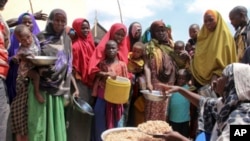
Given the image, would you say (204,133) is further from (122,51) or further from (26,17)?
(26,17)

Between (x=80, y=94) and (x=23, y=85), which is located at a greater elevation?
(x=23, y=85)

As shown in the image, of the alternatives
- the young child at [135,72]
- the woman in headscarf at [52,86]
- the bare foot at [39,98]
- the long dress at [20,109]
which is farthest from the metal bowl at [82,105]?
the young child at [135,72]

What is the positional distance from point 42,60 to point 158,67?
1541 millimetres

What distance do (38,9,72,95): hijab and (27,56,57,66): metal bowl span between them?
0.10 meters

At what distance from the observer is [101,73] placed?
3777 mm

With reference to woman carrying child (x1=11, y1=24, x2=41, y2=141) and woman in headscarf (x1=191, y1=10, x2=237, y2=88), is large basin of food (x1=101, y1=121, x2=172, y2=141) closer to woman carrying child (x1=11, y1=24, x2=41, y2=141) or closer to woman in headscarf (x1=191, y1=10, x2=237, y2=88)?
woman carrying child (x1=11, y1=24, x2=41, y2=141)

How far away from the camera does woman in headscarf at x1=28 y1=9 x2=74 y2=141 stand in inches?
130

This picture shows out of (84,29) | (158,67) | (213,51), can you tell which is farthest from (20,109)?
(213,51)

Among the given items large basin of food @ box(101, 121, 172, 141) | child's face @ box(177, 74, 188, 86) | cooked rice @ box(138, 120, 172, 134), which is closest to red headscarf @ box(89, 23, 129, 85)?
child's face @ box(177, 74, 188, 86)

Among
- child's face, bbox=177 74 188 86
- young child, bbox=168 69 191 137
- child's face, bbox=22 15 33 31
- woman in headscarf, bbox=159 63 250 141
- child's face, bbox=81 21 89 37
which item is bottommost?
young child, bbox=168 69 191 137

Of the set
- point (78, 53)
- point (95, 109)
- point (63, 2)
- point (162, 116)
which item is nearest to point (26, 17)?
point (78, 53)

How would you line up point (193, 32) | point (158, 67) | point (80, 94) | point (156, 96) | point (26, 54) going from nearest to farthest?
point (26, 54)
point (156, 96)
point (80, 94)
point (158, 67)
point (193, 32)

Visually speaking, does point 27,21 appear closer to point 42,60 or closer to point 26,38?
point 26,38

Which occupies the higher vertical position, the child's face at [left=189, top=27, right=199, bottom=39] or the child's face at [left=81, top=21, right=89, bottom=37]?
the child's face at [left=81, top=21, right=89, bottom=37]
